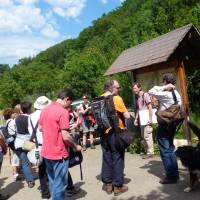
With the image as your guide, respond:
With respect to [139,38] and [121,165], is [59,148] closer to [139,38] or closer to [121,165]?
[121,165]

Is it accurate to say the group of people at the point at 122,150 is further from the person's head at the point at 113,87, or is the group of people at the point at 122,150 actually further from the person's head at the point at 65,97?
the person's head at the point at 65,97

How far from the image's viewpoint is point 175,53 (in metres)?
9.98

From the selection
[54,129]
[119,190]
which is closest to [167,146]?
[119,190]

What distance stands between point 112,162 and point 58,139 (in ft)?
4.73

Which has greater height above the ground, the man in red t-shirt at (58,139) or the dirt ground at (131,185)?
the man in red t-shirt at (58,139)

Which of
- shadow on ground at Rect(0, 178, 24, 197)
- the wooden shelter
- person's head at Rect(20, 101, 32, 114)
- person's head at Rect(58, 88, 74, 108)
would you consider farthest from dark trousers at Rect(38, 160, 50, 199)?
the wooden shelter

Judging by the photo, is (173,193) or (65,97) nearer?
(65,97)

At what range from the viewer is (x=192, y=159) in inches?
233

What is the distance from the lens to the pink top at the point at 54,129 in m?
5.29

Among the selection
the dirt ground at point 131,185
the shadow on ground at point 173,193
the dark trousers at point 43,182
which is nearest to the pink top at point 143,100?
the dirt ground at point 131,185

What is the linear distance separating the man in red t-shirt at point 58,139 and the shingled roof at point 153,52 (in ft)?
15.8

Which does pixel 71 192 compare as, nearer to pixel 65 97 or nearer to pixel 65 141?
pixel 65 141

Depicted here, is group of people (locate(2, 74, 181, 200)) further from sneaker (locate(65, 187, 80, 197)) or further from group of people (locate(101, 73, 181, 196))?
sneaker (locate(65, 187, 80, 197))

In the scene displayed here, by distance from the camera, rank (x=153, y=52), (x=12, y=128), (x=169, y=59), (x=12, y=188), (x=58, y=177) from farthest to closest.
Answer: (x=153, y=52) < (x=169, y=59) < (x=12, y=128) < (x=12, y=188) < (x=58, y=177)
